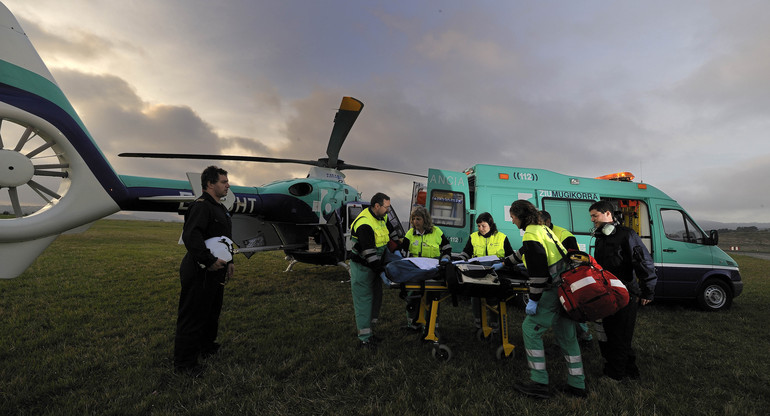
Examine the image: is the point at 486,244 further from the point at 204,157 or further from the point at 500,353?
the point at 204,157

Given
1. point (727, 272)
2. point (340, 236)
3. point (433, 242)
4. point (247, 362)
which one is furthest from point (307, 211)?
point (727, 272)

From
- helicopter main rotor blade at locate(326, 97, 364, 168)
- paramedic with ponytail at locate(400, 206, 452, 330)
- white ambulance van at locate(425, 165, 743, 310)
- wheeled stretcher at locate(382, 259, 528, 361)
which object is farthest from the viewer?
helicopter main rotor blade at locate(326, 97, 364, 168)

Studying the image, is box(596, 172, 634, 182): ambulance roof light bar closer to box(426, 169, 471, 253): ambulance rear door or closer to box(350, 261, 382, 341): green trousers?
box(426, 169, 471, 253): ambulance rear door

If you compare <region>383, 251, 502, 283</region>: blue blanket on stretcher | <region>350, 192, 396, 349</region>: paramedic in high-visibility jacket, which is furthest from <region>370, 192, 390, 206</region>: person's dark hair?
<region>383, 251, 502, 283</region>: blue blanket on stretcher

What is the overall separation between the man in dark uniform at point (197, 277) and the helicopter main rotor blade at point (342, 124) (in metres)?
4.38

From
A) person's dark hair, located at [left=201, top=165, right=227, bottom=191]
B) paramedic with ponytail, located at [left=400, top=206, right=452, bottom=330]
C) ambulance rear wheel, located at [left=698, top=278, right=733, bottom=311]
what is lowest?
ambulance rear wheel, located at [left=698, top=278, right=733, bottom=311]

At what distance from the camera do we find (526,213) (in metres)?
3.15

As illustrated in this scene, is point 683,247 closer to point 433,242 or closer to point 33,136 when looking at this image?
point 433,242

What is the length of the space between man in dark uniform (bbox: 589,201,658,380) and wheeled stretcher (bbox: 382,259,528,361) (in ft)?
3.07

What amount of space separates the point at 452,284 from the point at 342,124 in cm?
551

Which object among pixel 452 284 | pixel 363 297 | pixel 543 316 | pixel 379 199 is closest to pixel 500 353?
pixel 543 316

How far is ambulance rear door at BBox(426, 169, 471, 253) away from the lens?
6.41 meters

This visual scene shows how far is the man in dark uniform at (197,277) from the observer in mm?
3131

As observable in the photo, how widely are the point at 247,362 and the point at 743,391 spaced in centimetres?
523
